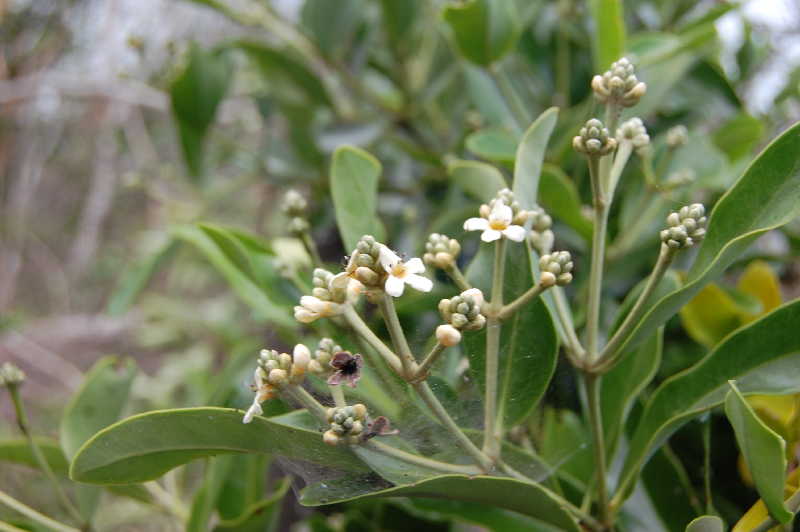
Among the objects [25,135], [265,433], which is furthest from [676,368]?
[25,135]

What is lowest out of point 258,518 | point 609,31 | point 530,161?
point 258,518

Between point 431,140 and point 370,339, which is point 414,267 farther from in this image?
point 431,140

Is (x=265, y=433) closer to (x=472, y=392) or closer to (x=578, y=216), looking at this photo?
(x=472, y=392)

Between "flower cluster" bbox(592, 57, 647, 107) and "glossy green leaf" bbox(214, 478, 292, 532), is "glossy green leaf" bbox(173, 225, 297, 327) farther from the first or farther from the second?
"flower cluster" bbox(592, 57, 647, 107)

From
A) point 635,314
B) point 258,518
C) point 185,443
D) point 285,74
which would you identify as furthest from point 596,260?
point 285,74

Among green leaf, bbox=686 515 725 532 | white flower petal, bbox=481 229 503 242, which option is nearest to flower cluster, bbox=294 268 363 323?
white flower petal, bbox=481 229 503 242
